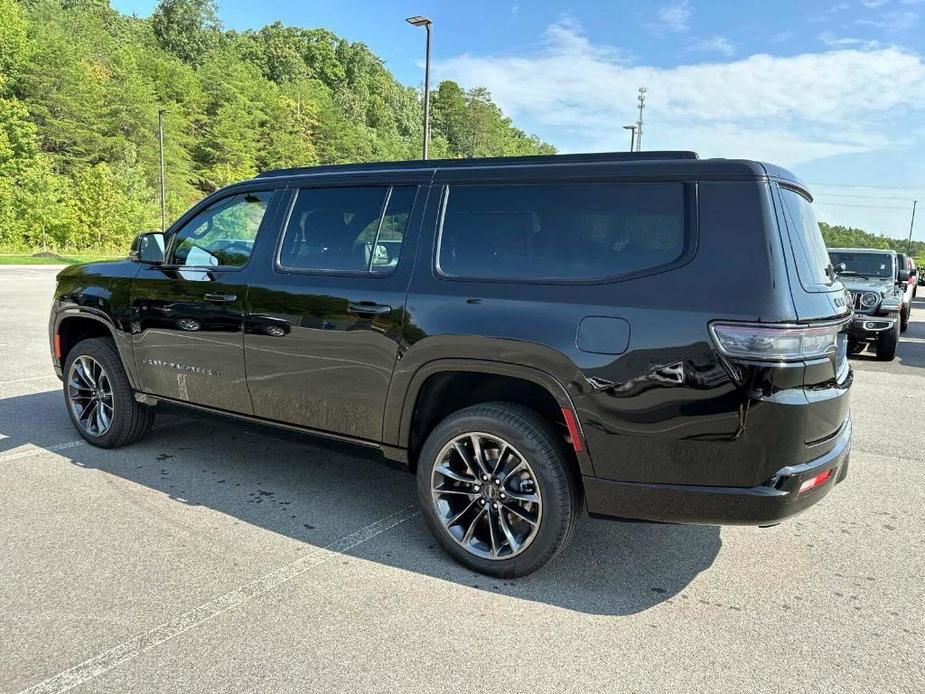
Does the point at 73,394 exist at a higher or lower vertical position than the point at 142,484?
higher

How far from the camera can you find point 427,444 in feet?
10.7

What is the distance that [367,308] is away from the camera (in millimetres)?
3408

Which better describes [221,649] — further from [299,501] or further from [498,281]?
[498,281]

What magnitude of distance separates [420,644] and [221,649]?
0.75 m

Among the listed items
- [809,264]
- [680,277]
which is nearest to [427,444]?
[680,277]

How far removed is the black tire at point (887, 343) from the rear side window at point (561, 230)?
8840 millimetres

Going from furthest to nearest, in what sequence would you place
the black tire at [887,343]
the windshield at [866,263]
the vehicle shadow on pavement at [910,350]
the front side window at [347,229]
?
the windshield at [866,263]
the vehicle shadow on pavement at [910,350]
the black tire at [887,343]
the front side window at [347,229]

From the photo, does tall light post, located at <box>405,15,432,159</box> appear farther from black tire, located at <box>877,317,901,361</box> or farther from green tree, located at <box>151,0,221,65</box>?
green tree, located at <box>151,0,221,65</box>

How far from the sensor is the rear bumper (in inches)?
102

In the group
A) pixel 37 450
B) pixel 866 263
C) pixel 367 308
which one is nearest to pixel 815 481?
pixel 367 308

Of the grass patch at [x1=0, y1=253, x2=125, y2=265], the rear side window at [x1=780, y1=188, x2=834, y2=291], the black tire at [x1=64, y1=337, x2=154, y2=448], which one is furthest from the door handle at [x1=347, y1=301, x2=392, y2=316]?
the grass patch at [x1=0, y1=253, x2=125, y2=265]

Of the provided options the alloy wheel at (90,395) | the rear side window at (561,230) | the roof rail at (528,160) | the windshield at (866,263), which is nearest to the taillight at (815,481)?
the rear side window at (561,230)

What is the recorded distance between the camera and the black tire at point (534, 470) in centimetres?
293

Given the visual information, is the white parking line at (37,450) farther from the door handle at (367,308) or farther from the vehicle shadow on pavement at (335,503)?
the door handle at (367,308)
